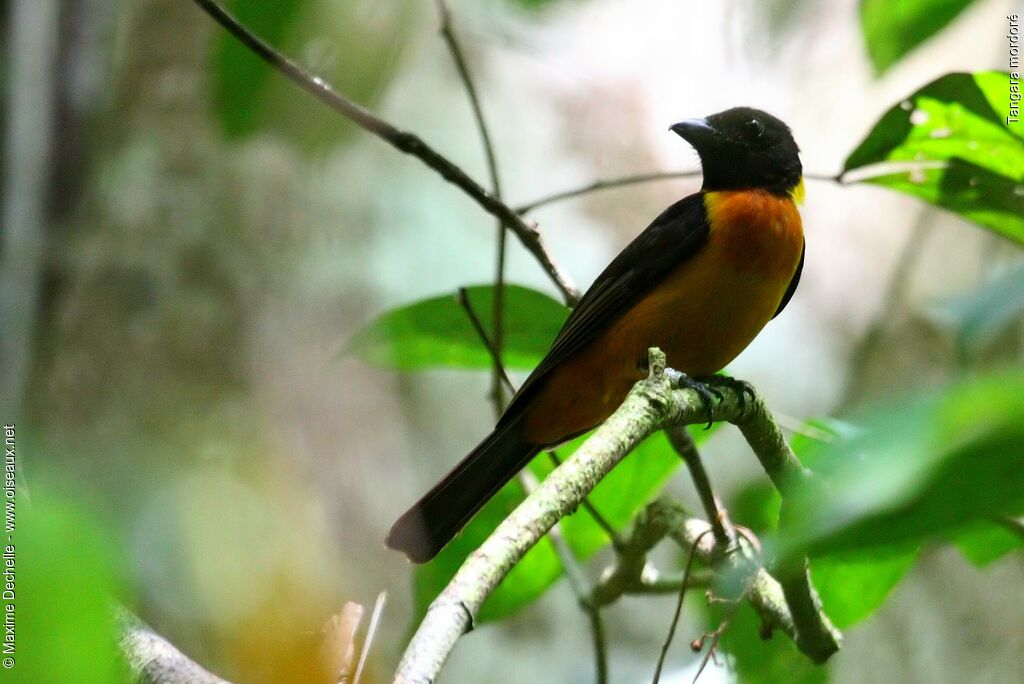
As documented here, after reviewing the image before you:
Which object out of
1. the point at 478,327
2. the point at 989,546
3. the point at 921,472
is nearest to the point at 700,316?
the point at 478,327

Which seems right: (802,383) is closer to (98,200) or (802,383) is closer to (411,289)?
(411,289)

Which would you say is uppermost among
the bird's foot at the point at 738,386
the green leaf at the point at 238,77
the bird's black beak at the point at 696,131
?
the green leaf at the point at 238,77

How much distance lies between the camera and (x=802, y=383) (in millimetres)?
5672

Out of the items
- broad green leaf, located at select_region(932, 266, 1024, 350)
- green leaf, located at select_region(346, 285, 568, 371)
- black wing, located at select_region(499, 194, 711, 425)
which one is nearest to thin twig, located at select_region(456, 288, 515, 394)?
green leaf, located at select_region(346, 285, 568, 371)

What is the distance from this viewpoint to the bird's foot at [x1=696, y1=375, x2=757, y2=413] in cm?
202

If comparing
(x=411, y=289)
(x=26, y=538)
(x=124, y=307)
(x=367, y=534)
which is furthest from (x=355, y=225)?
(x=26, y=538)

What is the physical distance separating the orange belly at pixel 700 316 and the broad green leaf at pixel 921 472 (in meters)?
2.03

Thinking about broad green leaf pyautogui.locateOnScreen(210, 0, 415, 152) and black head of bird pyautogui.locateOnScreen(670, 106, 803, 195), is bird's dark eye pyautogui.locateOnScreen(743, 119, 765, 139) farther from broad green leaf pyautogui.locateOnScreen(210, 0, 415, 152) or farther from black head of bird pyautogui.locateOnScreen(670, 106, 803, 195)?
broad green leaf pyautogui.locateOnScreen(210, 0, 415, 152)

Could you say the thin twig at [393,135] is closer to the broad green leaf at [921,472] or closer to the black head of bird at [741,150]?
the black head of bird at [741,150]

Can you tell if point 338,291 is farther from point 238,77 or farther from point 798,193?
point 238,77

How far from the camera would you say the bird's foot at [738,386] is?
6.64 feet

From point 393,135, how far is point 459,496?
0.96m

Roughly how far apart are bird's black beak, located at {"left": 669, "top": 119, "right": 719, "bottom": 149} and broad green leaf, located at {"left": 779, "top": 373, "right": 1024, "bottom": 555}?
2.49 m

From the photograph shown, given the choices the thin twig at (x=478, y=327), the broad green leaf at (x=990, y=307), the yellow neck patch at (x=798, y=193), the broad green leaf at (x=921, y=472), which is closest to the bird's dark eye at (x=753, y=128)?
the yellow neck patch at (x=798, y=193)
